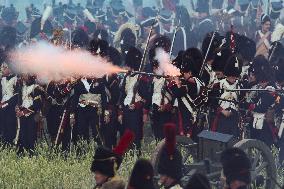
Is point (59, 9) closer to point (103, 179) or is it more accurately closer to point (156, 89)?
point (156, 89)

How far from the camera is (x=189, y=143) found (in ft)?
35.4

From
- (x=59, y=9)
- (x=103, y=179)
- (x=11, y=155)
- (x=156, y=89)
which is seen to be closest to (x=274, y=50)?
(x=156, y=89)

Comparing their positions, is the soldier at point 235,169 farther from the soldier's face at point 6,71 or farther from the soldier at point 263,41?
the soldier at point 263,41

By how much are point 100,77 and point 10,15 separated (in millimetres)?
22692

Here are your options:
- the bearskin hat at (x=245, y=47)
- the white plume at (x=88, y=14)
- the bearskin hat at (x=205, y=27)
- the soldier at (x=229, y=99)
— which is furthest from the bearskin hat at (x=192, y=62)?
the white plume at (x=88, y=14)

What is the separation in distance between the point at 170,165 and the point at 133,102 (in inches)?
191

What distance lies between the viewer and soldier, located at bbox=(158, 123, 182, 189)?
8.34 meters

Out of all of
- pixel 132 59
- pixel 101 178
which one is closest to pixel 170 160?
pixel 101 178

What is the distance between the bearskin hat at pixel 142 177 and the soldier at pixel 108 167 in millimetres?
209

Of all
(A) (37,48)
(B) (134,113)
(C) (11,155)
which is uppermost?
(A) (37,48)

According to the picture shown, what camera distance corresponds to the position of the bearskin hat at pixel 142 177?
8.04 m

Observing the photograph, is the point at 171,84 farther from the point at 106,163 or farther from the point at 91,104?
the point at 106,163

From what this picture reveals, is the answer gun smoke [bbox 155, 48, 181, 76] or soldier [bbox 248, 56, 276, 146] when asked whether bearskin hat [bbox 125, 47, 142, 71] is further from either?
soldier [bbox 248, 56, 276, 146]

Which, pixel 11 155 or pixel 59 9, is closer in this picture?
pixel 11 155
